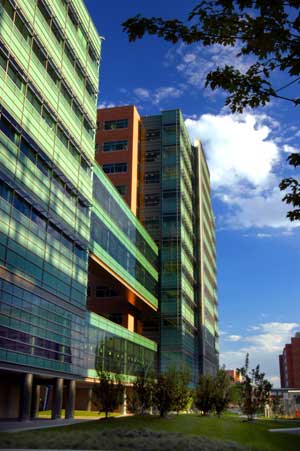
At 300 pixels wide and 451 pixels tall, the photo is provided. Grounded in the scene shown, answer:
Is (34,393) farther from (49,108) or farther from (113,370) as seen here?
(49,108)

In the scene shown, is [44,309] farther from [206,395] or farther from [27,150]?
[206,395]

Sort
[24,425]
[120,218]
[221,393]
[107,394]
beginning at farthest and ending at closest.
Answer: [120,218]
[221,393]
[107,394]
[24,425]

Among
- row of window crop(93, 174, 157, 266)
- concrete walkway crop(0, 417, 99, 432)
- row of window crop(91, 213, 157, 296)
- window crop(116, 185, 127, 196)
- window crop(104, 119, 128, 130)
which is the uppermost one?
window crop(104, 119, 128, 130)

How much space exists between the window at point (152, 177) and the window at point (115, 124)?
10143mm

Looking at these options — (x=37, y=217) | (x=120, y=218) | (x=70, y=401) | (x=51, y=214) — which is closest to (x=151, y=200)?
(x=120, y=218)

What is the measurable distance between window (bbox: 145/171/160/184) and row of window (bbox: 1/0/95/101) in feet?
121

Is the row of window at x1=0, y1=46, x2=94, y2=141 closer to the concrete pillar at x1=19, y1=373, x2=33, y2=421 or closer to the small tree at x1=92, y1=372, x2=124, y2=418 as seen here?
the concrete pillar at x1=19, y1=373, x2=33, y2=421

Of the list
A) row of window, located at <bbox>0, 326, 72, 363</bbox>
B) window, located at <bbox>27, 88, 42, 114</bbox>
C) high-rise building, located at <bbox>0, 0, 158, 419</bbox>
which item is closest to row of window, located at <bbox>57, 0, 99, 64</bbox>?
high-rise building, located at <bbox>0, 0, 158, 419</bbox>

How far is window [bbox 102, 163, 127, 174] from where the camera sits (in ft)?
287

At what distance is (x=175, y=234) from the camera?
3533 inches

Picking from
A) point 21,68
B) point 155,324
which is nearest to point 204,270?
point 155,324

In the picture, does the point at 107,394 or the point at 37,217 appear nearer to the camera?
the point at 107,394

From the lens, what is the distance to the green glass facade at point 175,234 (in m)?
84.6

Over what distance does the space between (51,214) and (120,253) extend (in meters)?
22.1
